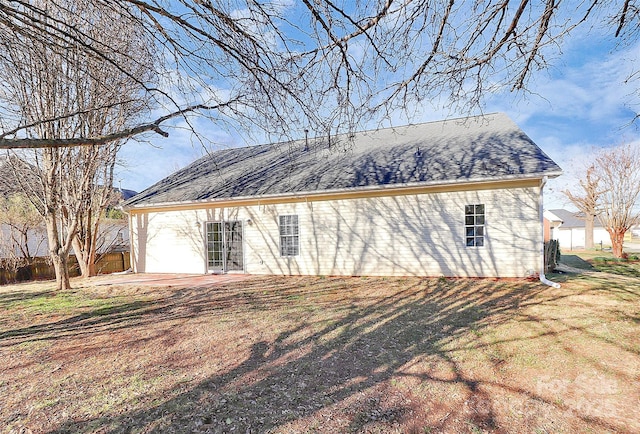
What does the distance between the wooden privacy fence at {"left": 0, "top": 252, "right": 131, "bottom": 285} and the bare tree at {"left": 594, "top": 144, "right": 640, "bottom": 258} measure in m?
25.7

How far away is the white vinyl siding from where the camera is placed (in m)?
8.31

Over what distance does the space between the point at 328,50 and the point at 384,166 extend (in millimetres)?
6706

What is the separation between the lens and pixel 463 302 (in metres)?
6.25

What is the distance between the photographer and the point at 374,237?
943 centimetres

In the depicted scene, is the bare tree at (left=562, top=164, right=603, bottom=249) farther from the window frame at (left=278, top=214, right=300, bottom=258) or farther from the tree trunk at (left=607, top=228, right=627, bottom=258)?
the window frame at (left=278, top=214, right=300, bottom=258)

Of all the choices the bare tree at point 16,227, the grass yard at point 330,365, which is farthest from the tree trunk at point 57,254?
the bare tree at point 16,227

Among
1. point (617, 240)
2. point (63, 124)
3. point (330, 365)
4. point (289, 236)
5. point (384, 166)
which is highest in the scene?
point (63, 124)

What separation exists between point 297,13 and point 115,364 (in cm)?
452

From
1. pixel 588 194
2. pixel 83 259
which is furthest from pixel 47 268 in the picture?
pixel 588 194

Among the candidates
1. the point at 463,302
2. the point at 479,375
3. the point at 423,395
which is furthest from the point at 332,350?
the point at 463,302

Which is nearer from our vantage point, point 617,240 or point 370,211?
point 370,211

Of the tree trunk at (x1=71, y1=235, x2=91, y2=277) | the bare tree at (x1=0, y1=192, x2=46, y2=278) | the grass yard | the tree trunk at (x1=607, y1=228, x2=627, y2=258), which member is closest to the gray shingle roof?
the tree trunk at (x1=71, y1=235, x2=91, y2=277)

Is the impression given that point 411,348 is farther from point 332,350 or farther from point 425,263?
point 425,263

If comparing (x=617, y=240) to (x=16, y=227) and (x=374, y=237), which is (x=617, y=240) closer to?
(x=374, y=237)
